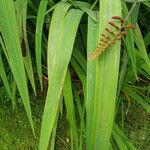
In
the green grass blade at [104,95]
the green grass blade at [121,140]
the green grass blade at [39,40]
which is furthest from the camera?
the green grass blade at [121,140]

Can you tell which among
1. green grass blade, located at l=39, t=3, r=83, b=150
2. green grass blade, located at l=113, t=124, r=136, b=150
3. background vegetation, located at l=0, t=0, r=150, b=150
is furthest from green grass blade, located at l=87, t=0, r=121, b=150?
green grass blade, located at l=113, t=124, r=136, b=150

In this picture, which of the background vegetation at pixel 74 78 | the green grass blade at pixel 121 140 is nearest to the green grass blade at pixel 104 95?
the background vegetation at pixel 74 78

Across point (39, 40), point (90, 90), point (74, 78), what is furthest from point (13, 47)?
point (74, 78)

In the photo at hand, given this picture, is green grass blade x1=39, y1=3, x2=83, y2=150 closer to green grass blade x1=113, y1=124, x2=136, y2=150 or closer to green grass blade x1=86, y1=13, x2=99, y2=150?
green grass blade x1=86, y1=13, x2=99, y2=150

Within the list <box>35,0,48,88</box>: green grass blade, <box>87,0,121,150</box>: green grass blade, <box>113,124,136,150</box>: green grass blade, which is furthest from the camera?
<box>113,124,136,150</box>: green grass blade

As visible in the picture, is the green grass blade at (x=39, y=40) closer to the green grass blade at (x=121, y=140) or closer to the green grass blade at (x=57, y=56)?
the green grass blade at (x=57, y=56)

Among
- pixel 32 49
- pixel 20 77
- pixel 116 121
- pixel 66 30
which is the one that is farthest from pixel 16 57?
pixel 116 121

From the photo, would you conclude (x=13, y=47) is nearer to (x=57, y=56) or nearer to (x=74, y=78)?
(x=57, y=56)
